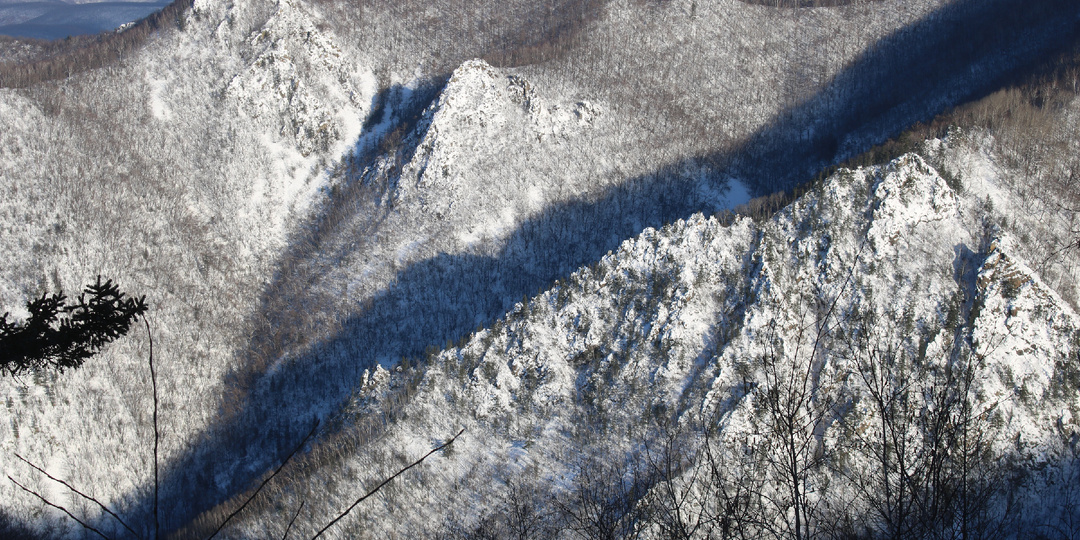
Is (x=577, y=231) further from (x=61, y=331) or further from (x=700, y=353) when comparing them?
(x=61, y=331)

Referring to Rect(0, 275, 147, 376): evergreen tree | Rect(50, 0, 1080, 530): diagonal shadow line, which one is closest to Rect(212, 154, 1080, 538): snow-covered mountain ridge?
Rect(50, 0, 1080, 530): diagonal shadow line

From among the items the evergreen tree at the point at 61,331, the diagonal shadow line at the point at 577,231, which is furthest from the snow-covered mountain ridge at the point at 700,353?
the evergreen tree at the point at 61,331

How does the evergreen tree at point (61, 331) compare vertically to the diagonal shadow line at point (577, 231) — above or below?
below

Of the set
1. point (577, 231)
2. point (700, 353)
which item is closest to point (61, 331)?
point (700, 353)

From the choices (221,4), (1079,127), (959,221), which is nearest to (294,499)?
(959,221)

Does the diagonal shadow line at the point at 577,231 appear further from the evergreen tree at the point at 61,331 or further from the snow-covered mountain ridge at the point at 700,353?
the evergreen tree at the point at 61,331

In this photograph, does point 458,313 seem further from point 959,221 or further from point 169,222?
point 959,221

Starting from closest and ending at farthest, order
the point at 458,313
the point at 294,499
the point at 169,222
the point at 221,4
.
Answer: the point at 294,499, the point at 458,313, the point at 169,222, the point at 221,4

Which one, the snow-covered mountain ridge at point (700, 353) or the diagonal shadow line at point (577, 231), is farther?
the diagonal shadow line at point (577, 231)
